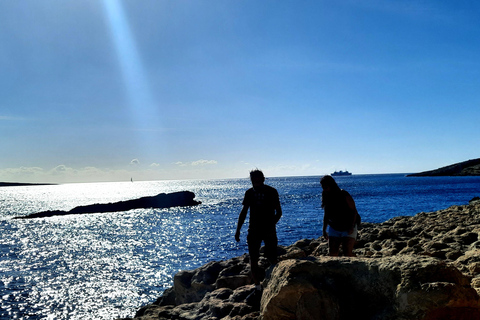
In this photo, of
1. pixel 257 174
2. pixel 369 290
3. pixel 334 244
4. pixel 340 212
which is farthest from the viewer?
pixel 334 244

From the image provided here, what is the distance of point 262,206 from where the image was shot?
6.78 m

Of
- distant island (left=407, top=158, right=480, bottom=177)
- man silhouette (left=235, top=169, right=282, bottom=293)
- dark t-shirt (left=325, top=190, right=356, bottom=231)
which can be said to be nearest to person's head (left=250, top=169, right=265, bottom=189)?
man silhouette (left=235, top=169, right=282, bottom=293)

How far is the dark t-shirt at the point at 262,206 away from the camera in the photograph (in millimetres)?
6777

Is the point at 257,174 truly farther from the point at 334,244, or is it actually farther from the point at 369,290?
the point at 369,290

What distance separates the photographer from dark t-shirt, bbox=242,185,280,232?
6.78 metres

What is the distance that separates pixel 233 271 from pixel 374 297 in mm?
5823

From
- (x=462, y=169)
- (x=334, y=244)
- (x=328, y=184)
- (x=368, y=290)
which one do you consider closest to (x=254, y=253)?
(x=334, y=244)

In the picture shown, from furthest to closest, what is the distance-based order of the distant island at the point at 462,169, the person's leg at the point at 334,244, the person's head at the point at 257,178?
the distant island at the point at 462,169 → the person's leg at the point at 334,244 → the person's head at the point at 257,178

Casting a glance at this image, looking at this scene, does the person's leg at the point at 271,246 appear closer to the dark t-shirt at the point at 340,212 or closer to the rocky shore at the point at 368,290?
the rocky shore at the point at 368,290

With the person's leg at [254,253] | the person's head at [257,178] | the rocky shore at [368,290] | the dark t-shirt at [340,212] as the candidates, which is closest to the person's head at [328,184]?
the dark t-shirt at [340,212]

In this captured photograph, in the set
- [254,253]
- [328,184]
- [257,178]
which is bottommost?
[254,253]

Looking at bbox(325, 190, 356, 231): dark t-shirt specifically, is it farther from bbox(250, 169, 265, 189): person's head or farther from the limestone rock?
the limestone rock

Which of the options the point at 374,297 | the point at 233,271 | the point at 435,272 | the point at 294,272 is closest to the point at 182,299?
the point at 233,271

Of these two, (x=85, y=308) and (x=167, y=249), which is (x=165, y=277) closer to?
(x=85, y=308)
